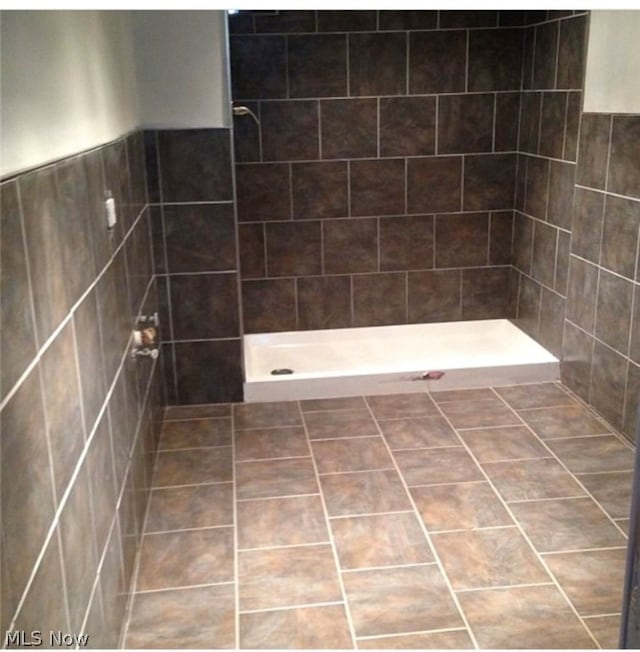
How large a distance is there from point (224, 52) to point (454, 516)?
2.12m

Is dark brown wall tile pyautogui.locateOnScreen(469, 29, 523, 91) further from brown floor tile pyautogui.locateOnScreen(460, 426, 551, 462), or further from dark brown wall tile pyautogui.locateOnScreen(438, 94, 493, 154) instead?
brown floor tile pyautogui.locateOnScreen(460, 426, 551, 462)

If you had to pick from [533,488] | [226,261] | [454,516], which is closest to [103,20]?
[226,261]

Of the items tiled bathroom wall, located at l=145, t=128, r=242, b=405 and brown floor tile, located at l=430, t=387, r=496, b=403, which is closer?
tiled bathroom wall, located at l=145, t=128, r=242, b=405

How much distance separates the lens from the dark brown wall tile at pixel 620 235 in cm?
296

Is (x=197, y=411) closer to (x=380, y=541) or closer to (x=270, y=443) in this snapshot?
(x=270, y=443)

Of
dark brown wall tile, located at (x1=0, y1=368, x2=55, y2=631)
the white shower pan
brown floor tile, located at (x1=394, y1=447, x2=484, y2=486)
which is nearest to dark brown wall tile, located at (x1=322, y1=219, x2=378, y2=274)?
the white shower pan

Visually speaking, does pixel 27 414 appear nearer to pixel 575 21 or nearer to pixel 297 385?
pixel 297 385

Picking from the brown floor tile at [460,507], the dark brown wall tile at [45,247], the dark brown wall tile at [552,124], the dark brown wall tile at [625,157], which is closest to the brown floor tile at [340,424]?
the brown floor tile at [460,507]

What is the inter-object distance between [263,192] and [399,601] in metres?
2.48

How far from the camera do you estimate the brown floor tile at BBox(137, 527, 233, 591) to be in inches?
88.4

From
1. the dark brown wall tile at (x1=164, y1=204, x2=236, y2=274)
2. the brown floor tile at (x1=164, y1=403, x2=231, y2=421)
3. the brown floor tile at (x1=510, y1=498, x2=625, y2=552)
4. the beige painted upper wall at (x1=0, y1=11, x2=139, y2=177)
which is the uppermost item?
the beige painted upper wall at (x1=0, y1=11, x2=139, y2=177)

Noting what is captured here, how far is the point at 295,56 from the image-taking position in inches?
151

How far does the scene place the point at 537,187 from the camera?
388 centimetres

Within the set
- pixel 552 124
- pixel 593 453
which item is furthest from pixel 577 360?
pixel 552 124
